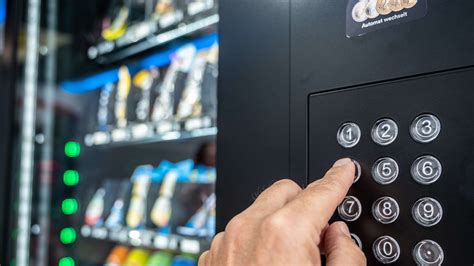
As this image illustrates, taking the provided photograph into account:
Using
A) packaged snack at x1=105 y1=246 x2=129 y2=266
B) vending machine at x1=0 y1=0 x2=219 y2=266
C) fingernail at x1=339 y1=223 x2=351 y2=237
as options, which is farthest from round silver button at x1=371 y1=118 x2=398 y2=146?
packaged snack at x1=105 y1=246 x2=129 y2=266

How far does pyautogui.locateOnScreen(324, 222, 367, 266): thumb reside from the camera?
1.85 ft

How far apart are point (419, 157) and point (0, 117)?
1.34 m

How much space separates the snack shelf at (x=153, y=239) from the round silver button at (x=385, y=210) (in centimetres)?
70

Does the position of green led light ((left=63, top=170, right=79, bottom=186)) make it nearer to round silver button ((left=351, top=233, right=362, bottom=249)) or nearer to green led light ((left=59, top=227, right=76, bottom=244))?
green led light ((left=59, top=227, right=76, bottom=244))

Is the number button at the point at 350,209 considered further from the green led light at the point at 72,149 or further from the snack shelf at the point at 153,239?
the green led light at the point at 72,149

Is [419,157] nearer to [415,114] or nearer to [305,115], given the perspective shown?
[415,114]

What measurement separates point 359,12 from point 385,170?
20 cm

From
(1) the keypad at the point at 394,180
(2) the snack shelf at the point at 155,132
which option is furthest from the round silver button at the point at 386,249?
(2) the snack shelf at the point at 155,132

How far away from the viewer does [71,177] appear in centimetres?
188

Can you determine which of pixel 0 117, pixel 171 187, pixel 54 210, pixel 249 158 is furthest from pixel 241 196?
pixel 54 210

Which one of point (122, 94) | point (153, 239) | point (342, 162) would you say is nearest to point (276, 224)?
point (342, 162)

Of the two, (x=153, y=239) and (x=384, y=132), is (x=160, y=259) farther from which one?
(x=384, y=132)

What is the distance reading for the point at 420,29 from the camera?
0.58 m

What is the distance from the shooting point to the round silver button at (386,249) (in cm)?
58
